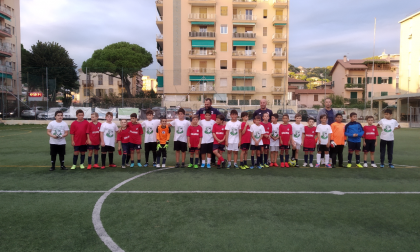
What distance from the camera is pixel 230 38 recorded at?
41969 mm

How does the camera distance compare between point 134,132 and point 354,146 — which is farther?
point 354,146

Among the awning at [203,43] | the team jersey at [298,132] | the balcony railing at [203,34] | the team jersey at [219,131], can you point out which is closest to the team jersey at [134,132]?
the team jersey at [219,131]

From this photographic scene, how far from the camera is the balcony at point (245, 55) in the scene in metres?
41.9

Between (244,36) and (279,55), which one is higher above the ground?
(244,36)

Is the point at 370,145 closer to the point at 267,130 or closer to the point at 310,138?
the point at 310,138

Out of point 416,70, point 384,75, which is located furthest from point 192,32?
point 384,75

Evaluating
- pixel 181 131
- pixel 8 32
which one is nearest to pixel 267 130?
pixel 181 131

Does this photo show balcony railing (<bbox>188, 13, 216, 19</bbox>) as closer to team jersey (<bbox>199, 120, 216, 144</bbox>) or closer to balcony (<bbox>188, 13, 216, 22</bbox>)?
balcony (<bbox>188, 13, 216, 22</bbox>)

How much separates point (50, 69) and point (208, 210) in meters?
24.6

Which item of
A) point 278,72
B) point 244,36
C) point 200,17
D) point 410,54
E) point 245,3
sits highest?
point 245,3

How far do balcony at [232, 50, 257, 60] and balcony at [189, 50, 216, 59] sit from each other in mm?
3058

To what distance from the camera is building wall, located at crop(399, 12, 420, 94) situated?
35.2 metres

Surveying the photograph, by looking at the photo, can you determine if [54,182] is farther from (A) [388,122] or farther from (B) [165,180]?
(A) [388,122]

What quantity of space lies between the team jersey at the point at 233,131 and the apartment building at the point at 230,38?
32.3 metres
